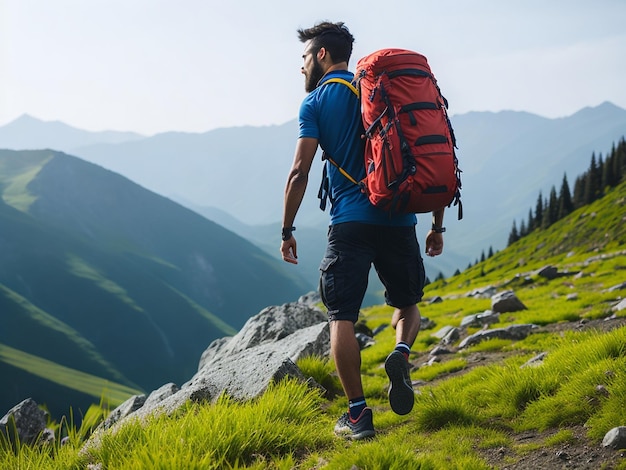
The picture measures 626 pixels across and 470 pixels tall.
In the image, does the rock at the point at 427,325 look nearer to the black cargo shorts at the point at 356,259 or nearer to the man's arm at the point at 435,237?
the man's arm at the point at 435,237

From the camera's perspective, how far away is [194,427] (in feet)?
16.0

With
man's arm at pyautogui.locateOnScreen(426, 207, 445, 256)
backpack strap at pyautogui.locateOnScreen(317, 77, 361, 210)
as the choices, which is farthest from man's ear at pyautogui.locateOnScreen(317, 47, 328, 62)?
man's arm at pyautogui.locateOnScreen(426, 207, 445, 256)

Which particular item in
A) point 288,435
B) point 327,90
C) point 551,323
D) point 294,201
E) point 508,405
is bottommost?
point 551,323

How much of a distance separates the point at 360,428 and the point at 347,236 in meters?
1.71

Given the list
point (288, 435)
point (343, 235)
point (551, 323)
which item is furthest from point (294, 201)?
point (551, 323)

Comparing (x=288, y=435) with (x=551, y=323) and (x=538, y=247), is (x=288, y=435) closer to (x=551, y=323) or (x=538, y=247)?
(x=551, y=323)

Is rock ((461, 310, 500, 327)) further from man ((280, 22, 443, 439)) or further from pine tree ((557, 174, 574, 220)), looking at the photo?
pine tree ((557, 174, 574, 220))

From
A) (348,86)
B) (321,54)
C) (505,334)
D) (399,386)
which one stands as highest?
(321,54)

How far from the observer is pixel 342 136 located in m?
5.33

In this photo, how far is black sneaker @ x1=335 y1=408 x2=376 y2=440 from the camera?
5.13 m

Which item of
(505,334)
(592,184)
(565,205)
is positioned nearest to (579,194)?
(565,205)

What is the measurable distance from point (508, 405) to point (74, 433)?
4.18 m

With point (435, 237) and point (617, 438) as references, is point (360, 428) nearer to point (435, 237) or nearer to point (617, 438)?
point (617, 438)

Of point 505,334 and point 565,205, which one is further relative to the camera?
point 565,205
